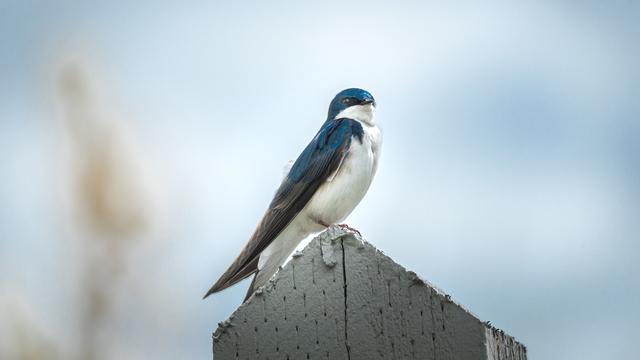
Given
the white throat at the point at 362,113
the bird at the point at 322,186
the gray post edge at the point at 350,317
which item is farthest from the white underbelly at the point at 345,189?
the gray post edge at the point at 350,317

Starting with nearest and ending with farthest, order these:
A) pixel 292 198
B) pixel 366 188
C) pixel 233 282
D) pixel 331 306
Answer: pixel 331 306 < pixel 233 282 < pixel 292 198 < pixel 366 188

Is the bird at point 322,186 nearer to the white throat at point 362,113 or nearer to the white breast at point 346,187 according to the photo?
the white breast at point 346,187

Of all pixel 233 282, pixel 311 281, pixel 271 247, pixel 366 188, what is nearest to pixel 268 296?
pixel 311 281

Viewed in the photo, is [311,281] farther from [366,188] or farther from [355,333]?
[366,188]

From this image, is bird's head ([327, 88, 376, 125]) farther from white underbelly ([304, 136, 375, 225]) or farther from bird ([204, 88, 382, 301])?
white underbelly ([304, 136, 375, 225])

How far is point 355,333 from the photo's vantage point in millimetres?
1495

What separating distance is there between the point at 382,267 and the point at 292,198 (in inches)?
69.2

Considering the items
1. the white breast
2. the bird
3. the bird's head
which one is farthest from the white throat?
the white breast

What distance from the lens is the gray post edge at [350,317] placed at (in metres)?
1.42

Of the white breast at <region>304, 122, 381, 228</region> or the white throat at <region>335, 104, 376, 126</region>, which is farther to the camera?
the white throat at <region>335, 104, 376, 126</region>

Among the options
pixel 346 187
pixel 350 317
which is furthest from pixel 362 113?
pixel 350 317

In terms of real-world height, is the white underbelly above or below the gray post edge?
above

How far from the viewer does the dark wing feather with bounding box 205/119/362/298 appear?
2992mm

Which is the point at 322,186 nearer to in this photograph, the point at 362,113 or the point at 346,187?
the point at 346,187
